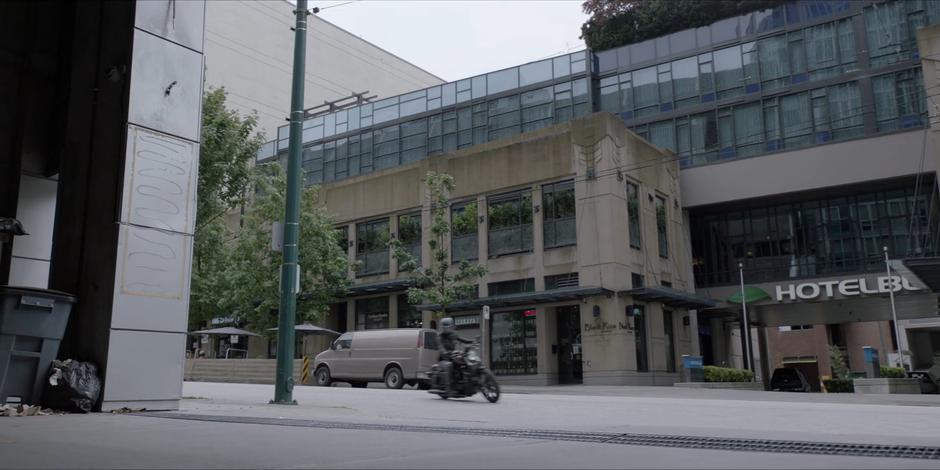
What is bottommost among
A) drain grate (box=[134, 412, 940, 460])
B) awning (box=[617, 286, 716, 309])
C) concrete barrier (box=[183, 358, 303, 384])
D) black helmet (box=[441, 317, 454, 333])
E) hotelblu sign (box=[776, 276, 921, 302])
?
drain grate (box=[134, 412, 940, 460])

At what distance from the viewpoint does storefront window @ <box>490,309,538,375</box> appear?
33.2m

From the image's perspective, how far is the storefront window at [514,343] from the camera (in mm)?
33188

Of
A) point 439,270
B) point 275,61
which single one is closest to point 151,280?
point 439,270

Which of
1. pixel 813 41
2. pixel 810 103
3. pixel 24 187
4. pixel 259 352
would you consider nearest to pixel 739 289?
pixel 810 103

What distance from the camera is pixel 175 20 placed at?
11234 millimetres

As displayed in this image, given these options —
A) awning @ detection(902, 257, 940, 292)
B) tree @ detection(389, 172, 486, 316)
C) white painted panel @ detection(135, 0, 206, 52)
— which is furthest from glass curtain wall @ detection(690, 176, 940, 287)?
white painted panel @ detection(135, 0, 206, 52)

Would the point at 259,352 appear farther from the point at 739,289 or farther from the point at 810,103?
the point at 810,103

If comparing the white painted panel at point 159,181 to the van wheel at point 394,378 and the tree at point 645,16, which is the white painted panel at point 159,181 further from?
the tree at point 645,16

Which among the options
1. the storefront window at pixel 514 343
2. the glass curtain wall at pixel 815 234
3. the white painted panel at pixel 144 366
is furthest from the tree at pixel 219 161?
the glass curtain wall at pixel 815 234

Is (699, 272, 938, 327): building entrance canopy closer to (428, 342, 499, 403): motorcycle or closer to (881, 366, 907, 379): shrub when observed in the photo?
(881, 366, 907, 379): shrub

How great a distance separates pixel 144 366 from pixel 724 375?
23957 millimetres

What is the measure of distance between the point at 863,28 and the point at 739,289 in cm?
1344

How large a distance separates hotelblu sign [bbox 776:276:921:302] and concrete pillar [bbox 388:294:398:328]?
18331 mm

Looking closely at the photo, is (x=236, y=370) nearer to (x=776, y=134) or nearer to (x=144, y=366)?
(x=144, y=366)
